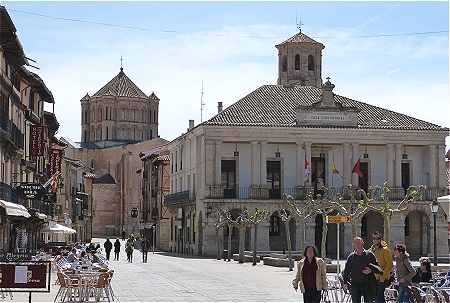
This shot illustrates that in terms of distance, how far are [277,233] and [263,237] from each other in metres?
2.70

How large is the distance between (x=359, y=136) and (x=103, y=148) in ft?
230

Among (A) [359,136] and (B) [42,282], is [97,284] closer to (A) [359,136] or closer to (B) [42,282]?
(B) [42,282]

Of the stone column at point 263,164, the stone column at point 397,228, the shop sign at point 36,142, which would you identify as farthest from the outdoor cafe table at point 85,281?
the stone column at point 397,228

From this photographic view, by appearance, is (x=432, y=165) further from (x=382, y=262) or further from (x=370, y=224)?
(x=382, y=262)

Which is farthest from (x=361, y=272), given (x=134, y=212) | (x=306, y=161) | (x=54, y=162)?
(x=134, y=212)

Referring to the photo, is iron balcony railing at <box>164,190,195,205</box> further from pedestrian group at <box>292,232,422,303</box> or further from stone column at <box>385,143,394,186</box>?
pedestrian group at <box>292,232,422,303</box>

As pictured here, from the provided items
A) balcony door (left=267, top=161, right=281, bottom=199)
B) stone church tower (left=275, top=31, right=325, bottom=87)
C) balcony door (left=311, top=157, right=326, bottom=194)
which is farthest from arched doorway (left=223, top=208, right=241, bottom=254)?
stone church tower (left=275, top=31, right=325, bottom=87)

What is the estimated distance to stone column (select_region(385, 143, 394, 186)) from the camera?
63.6m

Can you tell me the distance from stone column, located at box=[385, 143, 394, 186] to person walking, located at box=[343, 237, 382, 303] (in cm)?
4884

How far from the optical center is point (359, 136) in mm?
63312

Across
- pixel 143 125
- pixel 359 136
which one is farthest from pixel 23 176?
pixel 143 125

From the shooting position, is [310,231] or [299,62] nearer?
[310,231]

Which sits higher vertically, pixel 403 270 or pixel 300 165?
pixel 300 165

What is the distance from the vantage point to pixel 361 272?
50.1 feet
